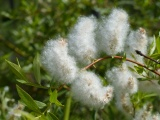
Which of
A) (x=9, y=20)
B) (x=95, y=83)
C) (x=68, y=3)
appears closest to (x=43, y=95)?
(x=68, y=3)

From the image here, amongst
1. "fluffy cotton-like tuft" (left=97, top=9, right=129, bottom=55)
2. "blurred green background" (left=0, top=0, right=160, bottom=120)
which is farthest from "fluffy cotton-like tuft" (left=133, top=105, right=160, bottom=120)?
"blurred green background" (left=0, top=0, right=160, bottom=120)

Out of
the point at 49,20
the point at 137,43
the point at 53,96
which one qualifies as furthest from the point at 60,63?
the point at 49,20

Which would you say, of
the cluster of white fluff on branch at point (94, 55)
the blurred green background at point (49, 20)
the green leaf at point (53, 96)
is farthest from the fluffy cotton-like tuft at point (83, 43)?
the blurred green background at point (49, 20)

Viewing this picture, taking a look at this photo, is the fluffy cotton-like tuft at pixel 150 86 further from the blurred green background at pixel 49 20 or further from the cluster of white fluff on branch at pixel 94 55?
the blurred green background at pixel 49 20

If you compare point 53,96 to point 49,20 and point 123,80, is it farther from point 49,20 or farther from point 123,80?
point 49,20

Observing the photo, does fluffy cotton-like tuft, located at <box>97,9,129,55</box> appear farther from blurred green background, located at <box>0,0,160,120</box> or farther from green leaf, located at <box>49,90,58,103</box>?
blurred green background, located at <box>0,0,160,120</box>
